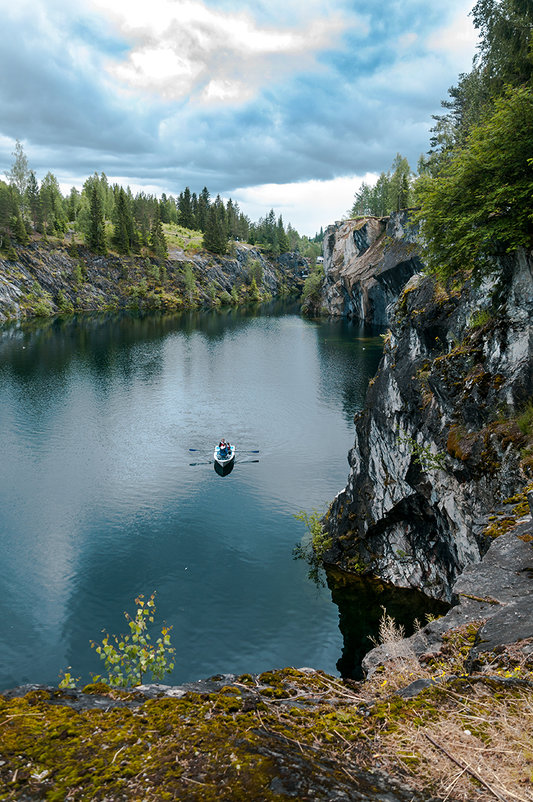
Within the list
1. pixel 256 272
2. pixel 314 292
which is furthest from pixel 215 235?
pixel 314 292

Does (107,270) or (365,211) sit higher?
(365,211)

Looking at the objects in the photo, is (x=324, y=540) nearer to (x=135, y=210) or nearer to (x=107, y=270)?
(x=107, y=270)

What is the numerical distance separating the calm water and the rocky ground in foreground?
61.2 feet

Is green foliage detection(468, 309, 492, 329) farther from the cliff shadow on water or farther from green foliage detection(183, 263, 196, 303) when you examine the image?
green foliage detection(183, 263, 196, 303)

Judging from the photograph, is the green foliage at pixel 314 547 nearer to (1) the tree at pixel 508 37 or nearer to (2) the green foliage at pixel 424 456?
(2) the green foliage at pixel 424 456

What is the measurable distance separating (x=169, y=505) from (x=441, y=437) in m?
22.5

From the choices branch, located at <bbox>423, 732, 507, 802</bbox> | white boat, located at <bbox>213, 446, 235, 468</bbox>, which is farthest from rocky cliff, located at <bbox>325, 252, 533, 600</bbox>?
white boat, located at <bbox>213, 446, 235, 468</bbox>

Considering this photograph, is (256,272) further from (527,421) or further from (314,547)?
(527,421)

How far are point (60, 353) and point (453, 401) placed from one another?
2951 inches

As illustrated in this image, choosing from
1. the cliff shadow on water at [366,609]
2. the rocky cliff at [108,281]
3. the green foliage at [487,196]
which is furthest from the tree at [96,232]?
the green foliage at [487,196]

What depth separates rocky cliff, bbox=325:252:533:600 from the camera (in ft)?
54.3

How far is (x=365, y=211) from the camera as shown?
559ft

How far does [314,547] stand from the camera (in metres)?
31.3

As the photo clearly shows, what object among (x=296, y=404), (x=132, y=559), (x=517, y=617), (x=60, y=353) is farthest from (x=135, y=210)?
(x=517, y=617)
